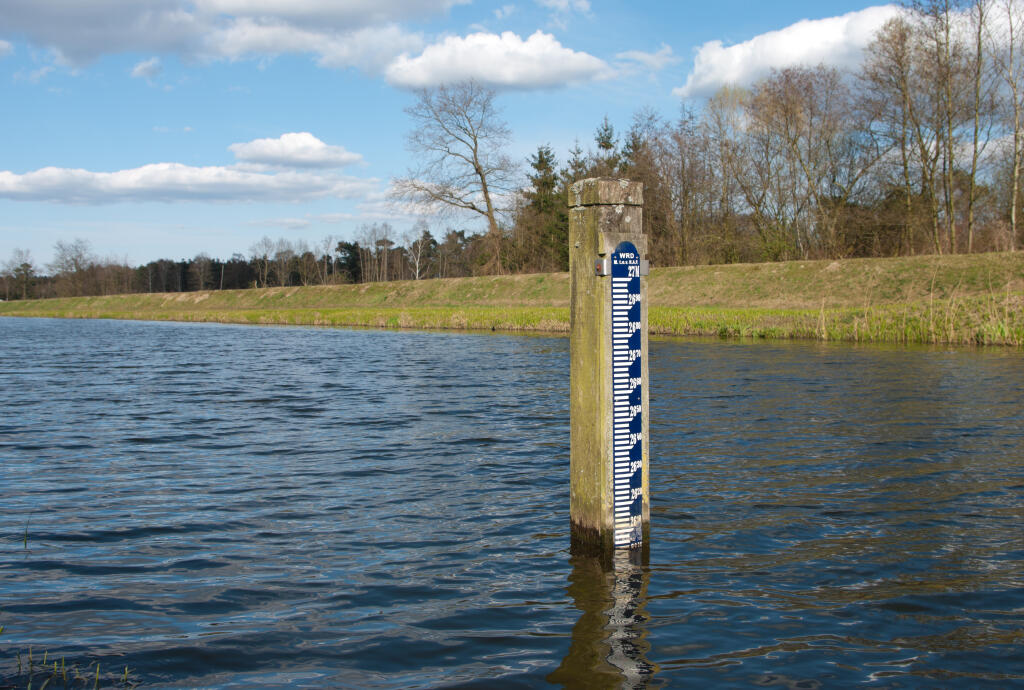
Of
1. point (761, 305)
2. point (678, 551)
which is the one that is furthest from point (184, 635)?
point (761, 305)

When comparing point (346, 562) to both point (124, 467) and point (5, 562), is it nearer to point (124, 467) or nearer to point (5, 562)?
point (5, 562)

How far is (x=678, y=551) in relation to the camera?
226 inches

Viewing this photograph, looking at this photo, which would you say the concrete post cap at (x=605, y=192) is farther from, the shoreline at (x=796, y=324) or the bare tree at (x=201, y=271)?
the bare tree at (x=201, y=271)

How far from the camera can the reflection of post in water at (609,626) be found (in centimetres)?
392

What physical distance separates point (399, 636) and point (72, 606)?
207 centimetres

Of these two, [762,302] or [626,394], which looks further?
[762,302]

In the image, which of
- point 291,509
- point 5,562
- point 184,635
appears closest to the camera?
point 184,635

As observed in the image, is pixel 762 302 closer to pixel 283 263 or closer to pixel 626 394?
pixel 626 394

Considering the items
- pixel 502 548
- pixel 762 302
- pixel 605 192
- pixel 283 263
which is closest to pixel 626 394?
pixel 605 192

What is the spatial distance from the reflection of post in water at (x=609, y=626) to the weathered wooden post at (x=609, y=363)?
14 centimetres

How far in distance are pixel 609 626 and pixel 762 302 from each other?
35.0 m

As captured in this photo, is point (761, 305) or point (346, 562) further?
point (761, 305)

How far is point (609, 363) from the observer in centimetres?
512

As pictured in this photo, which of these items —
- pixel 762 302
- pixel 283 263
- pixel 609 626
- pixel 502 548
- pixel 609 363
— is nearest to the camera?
pixel 609 626
